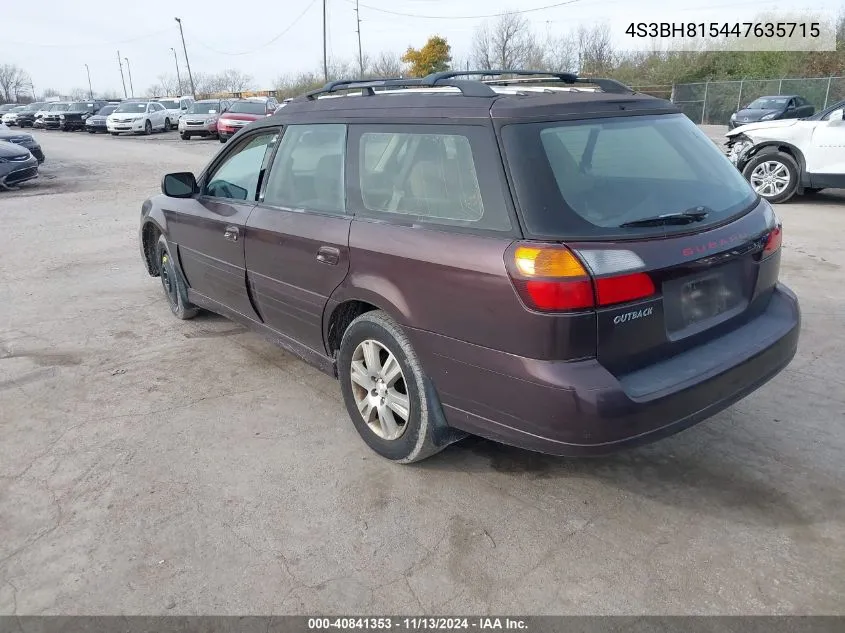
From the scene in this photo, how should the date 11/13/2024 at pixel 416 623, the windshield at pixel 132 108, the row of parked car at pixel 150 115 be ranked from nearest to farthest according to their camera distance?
1. the date 11/13/2024 at pixel 416 623
2. the row of parked car at pixel 150 115
3. the windshield at pixel 132 108

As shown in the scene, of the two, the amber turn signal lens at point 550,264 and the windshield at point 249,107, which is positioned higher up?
the windshield at point 249,107

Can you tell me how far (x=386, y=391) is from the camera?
→ 3242mm

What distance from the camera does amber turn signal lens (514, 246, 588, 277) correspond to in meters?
2.43

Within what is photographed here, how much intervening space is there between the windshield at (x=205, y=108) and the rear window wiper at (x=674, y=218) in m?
28.4

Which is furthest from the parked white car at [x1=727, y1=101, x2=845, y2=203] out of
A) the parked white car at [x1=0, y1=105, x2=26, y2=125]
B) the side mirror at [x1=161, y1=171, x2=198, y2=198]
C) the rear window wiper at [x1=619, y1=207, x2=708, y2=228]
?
the parked white car at [x1=0, y1=105, x2=26, y2=125]

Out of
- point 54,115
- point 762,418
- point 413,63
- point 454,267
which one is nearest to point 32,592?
point 454,267

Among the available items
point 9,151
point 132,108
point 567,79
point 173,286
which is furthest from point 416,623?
point 132,108

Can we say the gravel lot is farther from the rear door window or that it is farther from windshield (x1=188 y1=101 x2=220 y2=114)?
windshield (x1=188 y1=101 x2=220 y2=114)

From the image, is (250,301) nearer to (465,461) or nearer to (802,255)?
(465,461)

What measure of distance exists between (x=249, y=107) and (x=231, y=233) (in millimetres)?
22269

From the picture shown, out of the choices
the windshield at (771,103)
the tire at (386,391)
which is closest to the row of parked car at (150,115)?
the tire at (386,391)

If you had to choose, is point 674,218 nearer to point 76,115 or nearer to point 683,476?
point 683,476

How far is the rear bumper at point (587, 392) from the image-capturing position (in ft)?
8.10

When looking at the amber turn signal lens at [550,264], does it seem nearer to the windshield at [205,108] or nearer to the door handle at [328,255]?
the door handle at [328,255]
